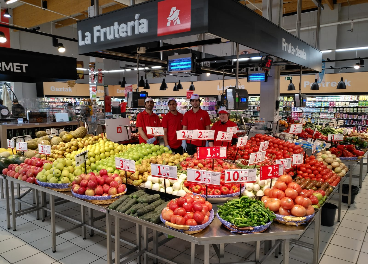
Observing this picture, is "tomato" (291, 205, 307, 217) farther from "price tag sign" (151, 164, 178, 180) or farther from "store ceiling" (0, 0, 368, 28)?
"store ceiling" (0, 0, 368, 28)

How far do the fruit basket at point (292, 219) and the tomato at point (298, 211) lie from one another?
0.03 metres

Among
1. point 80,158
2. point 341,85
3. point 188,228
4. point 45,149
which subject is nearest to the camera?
point 188,228

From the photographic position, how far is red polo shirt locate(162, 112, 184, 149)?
6207mm

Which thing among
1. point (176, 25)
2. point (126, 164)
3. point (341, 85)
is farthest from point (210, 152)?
point (341, 85)

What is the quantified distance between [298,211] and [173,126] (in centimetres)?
393

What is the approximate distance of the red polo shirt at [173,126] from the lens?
621 cm

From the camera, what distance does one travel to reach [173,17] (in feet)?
8.80

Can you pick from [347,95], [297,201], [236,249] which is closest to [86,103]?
[236,249]

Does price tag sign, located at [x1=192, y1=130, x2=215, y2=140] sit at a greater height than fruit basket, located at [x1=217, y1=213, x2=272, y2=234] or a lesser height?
greater

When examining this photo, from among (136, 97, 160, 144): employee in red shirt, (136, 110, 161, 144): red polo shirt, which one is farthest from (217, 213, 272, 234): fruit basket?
(136, 110, 161, 144): red polo shirt

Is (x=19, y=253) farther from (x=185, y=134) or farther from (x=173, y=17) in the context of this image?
(x=173, y=17)

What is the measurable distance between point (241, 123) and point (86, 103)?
6.51 m

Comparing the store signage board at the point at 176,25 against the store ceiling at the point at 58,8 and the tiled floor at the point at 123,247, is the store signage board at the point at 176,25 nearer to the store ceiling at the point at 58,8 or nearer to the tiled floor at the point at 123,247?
the tiled floor at the point at 123,247

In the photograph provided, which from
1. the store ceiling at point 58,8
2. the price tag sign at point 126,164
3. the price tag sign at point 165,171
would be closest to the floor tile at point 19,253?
the price tag sign at point 126,164
